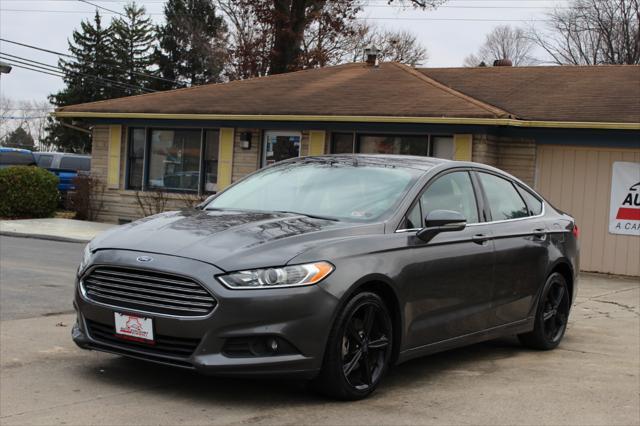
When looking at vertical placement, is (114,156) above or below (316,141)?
below

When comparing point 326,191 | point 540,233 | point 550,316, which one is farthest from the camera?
point 550,316

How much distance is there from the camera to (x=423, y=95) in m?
18.1

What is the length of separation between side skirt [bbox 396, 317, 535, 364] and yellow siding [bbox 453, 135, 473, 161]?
9.59 m

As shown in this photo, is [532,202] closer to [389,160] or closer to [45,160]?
[389,160]

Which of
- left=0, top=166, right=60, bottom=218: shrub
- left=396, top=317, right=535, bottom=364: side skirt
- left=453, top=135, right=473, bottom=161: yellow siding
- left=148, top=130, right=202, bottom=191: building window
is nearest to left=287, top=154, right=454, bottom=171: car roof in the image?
left=396, top=317, right=535, bottom=364: side skirt

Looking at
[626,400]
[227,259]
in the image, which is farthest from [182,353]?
[626,400]

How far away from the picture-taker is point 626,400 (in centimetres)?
591

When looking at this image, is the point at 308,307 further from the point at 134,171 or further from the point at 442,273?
the point at 134,171

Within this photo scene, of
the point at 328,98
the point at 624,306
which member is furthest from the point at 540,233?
the point at 328,98

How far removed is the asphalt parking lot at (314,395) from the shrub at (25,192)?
1386 centimetres

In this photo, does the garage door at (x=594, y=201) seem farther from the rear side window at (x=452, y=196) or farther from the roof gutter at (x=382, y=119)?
the rear side window at (x=452, y=196)

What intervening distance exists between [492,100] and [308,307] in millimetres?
13444

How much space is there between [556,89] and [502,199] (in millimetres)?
11631

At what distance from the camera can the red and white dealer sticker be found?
5.12 metres
